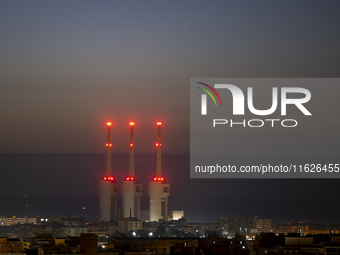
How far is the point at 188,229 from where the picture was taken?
46656mm

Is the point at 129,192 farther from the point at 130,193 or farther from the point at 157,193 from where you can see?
the point at 157,193

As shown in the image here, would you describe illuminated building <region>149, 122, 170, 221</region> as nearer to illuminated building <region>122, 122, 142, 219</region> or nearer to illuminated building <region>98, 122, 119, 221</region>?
illuminated building <region>122, 122, 142, 219</region>

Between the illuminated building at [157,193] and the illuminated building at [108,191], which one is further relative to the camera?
the illuminated building at [157,193]

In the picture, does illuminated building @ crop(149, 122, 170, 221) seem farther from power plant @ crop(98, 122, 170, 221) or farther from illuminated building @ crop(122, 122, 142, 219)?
illuminated building @ crop(122, 122, 142, 219)

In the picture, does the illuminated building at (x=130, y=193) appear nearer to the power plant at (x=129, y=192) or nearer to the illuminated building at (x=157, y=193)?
the power plant at (x=129, y=192)

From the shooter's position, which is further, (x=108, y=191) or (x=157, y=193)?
(x=157, y=193)

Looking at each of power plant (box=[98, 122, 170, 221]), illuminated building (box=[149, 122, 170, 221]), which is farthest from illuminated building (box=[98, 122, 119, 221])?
illuminated building (box=[149, 122, 170, 221])

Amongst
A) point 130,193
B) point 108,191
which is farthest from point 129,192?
point 108,191

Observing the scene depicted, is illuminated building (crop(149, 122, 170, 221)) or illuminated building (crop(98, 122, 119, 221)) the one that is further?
illuminated building (crop(149, 122, 170, 221))

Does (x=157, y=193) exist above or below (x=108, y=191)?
below

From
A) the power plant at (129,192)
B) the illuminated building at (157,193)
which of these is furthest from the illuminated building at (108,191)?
the illuminated building at (157,193)

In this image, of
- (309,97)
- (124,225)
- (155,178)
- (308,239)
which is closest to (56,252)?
(308,239)

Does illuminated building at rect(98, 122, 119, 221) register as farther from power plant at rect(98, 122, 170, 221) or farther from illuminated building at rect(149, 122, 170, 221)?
illuminated building at rect(149, 122, 170, 221)

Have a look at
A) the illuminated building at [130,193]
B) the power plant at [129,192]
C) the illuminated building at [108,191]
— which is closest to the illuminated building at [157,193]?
the power plant at [129,192]
